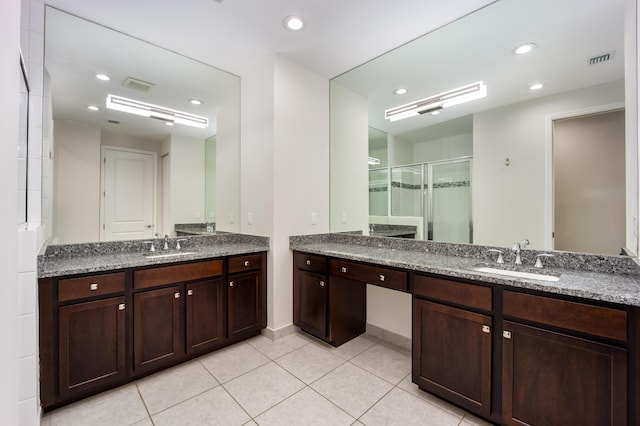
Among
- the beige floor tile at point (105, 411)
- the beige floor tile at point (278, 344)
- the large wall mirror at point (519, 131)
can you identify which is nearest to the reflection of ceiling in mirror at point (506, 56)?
the large wall mirror at point (519, 131)

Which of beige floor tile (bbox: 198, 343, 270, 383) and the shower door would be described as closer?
beige floor tile (bbox: 198, 343, 270, 383)

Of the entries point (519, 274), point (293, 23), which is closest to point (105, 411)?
point (519, 274)

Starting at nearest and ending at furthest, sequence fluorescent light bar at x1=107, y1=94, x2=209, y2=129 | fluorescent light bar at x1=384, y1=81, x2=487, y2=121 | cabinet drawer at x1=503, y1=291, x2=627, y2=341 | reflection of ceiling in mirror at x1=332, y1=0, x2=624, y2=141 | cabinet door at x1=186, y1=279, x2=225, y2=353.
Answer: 1. cabinet drawer at x1=503, y1=291, x2=627, y2=341
2. reflection of ceiling in mirror at x1=332, y1=0, x2=624, y2=141
3. cabinet door at x1=186, y1=279, x2=225, y2=353
4. fluorescent light bar at x1=384, y1=81, x2=487, y2=121
5. fluorescent light bar at x1=107, y1=94, x2=209, y2=129

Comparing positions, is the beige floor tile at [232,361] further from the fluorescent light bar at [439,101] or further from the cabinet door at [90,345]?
the fluorescent light bar at [439,101]

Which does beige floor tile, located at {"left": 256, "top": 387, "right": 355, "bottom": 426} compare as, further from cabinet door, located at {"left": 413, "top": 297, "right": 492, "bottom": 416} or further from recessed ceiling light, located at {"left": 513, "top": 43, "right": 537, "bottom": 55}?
recessed ceiling light, located at {"left": 513, "top": 43, "right": 537, "bottom": 55}

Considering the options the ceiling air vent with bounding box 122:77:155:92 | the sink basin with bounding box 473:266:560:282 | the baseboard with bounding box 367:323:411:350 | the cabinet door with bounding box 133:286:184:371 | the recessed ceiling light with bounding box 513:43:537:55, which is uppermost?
the recessed ceiling light with bounding box 513:43:537:55

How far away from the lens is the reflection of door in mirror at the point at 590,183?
68.6 inches

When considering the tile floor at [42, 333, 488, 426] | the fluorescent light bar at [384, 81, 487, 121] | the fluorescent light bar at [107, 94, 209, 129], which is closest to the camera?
the tile floor at [42, 333, 488, 426]

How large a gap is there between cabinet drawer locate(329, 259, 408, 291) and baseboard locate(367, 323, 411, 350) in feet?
2.69

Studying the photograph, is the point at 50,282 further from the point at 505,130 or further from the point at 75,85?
the point at 505,130

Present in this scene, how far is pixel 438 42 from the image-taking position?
7.95 feet

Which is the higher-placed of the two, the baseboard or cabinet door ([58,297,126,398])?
cabinet door ([58,297,126,398])

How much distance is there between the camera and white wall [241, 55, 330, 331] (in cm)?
274

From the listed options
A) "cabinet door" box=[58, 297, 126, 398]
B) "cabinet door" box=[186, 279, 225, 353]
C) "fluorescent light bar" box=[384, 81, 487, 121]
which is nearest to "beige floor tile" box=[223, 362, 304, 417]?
"cabinet door" box=[186, 279, 225, 353]
